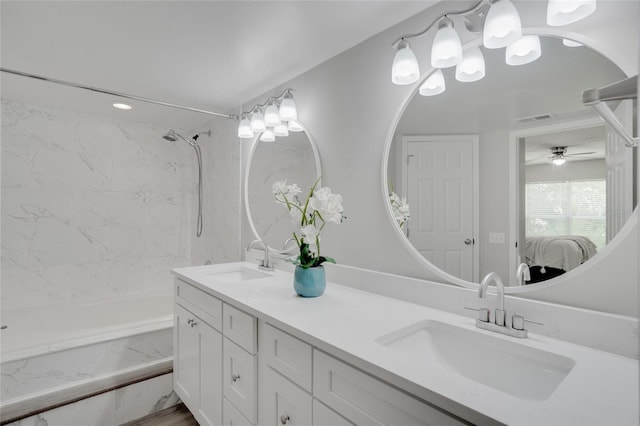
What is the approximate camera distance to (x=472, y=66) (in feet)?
4.08

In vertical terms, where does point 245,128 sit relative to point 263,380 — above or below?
above

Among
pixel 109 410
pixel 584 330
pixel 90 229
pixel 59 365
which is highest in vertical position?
pixel 90 229

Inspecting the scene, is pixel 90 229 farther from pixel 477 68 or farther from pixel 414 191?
pixel 477 68

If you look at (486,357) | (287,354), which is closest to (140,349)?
(287,354)

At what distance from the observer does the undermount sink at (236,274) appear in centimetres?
209

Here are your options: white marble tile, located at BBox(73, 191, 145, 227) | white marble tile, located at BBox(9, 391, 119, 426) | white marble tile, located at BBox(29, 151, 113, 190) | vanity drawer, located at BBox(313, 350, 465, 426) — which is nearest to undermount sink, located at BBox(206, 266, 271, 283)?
white marble tile, located at BBox(9, 391, 119, 426)

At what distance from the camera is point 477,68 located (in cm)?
124

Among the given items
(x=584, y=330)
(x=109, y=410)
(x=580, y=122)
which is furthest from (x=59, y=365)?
(x=580, y=122)

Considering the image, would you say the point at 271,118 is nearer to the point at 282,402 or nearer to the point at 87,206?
the point at 282,402

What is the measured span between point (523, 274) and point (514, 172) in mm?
368

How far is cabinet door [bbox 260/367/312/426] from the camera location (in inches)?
41.0

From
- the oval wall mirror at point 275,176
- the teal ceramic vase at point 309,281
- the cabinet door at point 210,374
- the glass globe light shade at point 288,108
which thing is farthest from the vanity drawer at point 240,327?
the glass globe light shade at point 288,108

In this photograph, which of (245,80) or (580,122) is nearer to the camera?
(580,122)

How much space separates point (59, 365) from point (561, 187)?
2804 mm
